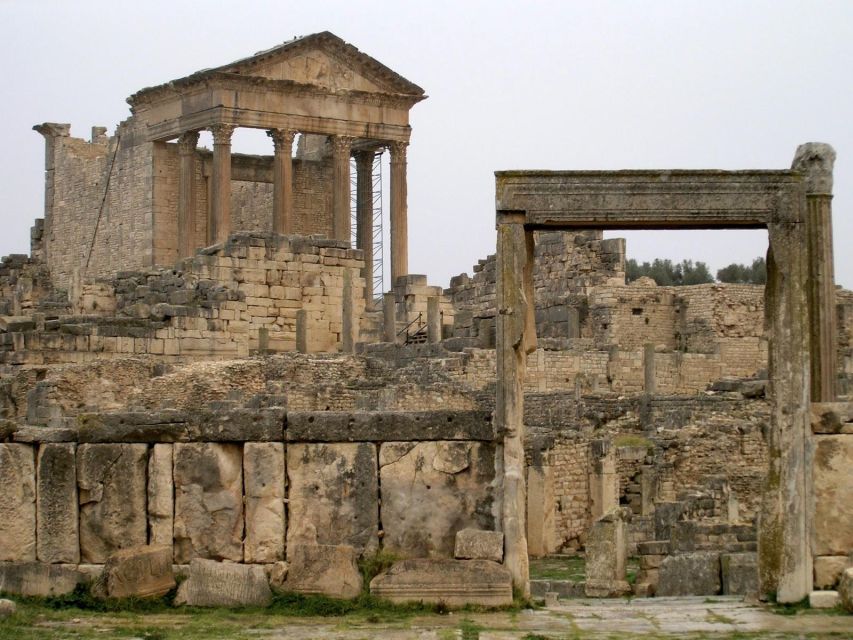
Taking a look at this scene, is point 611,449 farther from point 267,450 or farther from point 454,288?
point 454,288

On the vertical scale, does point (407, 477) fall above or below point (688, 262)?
below

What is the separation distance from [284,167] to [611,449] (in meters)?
21.8

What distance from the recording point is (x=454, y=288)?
43094 mm

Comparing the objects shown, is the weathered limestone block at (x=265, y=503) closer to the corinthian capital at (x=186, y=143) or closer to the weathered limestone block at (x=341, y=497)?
the weathered limestone block at (x=341, y=497)

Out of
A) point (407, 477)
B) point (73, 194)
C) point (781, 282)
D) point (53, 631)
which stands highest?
point (73, 194)

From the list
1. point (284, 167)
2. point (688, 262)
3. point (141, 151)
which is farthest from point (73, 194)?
point (688, 262)

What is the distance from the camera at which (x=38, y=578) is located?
43.4ft

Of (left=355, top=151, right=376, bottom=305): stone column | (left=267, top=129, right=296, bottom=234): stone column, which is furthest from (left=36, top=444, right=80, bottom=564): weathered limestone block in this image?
(left=355, top=151, right=376, bottom=305): stone column

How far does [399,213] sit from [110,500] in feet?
106

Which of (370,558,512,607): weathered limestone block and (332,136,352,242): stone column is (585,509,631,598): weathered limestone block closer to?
(370,558,512,607): weathered limestone block

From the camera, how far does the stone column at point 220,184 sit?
1736 inches

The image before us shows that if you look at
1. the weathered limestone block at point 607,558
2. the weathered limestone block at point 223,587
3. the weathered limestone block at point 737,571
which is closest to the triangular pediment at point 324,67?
the weathered limestone block at point 607,558

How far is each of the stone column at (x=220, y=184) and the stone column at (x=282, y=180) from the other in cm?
109

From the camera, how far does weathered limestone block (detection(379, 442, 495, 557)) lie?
522 inches
